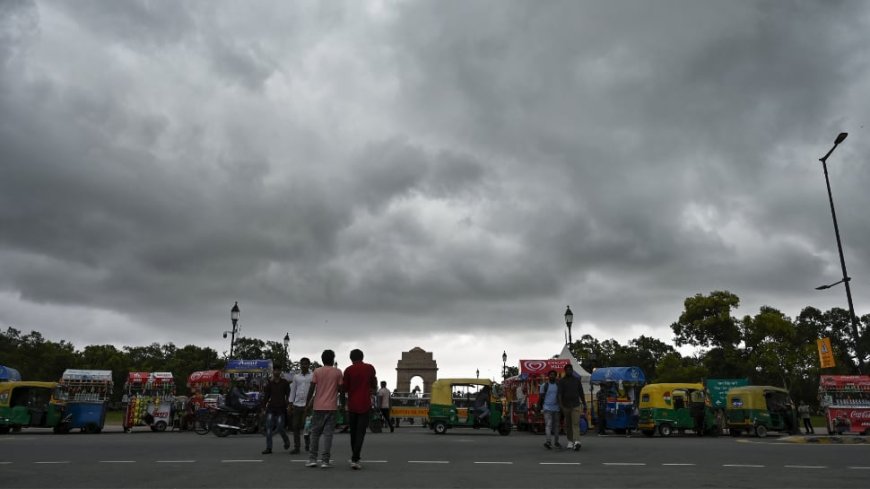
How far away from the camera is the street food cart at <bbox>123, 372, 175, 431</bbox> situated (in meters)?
25.7

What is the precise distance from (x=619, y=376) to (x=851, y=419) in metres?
8.65

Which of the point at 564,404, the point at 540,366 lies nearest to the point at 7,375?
the point at 540,366

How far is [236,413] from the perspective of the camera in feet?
68.4

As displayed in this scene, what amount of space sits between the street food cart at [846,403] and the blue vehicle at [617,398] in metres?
6.96

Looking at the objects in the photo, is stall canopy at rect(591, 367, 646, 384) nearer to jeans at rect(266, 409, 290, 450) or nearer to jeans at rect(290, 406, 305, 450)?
jeans at rect(290, 406, 305, 450)

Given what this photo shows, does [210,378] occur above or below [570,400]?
above

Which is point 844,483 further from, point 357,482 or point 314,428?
point 314,428

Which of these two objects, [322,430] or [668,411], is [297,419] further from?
[668,411]

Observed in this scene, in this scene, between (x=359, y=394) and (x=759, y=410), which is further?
(x=759, y=410)

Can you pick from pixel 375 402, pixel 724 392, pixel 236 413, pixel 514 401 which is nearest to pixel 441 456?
pixel 236 413

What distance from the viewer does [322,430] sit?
31.4ft

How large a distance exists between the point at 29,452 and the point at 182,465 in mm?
4760

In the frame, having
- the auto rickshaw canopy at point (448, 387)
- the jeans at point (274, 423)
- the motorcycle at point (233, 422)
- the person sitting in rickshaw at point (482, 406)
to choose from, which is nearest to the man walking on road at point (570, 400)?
the jeans at point (274, 423)

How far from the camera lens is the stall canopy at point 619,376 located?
26.3 meters
